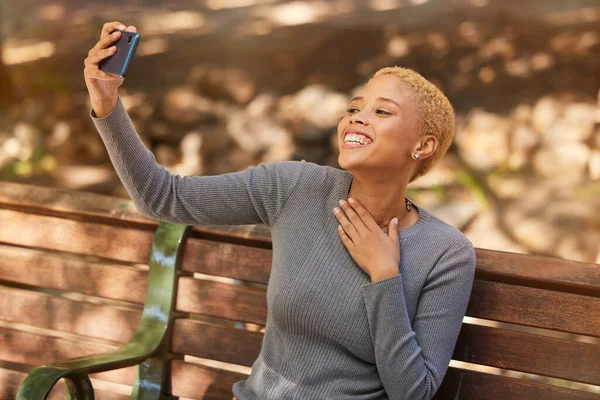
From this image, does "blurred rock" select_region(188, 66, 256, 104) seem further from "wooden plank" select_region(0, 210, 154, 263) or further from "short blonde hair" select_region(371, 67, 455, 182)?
"short blonde hair" select_region(371, 67, 455, 182)

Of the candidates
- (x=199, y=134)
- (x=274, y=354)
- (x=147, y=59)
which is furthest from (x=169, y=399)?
(x=147, y=59)

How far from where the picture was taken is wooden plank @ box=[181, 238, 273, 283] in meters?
2.30

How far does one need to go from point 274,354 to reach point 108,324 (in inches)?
26.1

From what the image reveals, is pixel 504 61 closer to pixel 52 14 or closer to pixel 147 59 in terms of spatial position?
pixel 147 59

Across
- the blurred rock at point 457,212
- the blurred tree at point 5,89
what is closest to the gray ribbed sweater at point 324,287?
the blurred rock at point 457,212

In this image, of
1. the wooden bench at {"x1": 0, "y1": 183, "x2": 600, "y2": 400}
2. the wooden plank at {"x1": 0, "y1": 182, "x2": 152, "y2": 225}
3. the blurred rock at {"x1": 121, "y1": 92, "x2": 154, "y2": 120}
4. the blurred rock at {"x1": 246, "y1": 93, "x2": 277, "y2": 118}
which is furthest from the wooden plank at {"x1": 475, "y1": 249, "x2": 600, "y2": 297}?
the blurred rock at {"x1": 121, "y1": 92, "x2": 154, "y2": 120}

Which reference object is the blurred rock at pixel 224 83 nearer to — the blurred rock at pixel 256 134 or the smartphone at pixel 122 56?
the blurred rock at pixel 256 134

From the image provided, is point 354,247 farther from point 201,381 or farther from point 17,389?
point 17,389

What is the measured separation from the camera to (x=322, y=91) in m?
7.49

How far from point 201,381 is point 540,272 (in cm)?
99

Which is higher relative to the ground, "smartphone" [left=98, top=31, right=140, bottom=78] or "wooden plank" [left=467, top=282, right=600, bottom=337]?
"smartphone" [left=98, top=31, right=140, bottom=78]

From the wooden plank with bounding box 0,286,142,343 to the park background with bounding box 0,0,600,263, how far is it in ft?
11.1

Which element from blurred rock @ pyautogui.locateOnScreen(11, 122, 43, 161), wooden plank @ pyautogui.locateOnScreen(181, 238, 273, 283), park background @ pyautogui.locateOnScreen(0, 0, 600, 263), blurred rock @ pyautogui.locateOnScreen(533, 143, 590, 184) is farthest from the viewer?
blurred rock @ pyautogui.locateOnScreen(11, 122, 43, 161)

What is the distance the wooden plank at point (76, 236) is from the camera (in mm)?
2441
